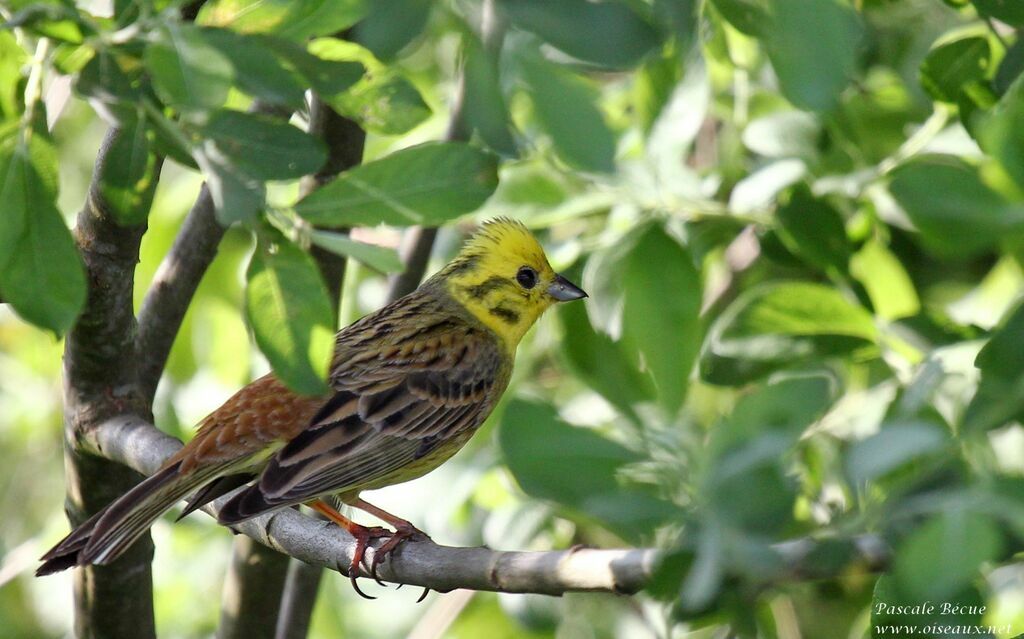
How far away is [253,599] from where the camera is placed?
4.32 m

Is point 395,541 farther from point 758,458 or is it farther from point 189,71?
point 758,458

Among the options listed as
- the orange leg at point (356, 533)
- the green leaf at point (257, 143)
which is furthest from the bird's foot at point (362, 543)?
the green leaf at point (257, 143)

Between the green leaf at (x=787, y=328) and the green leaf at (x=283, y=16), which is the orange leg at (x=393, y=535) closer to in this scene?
A: the green leaf at (x=787, y=328)

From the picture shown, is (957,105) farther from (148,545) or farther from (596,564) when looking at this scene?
(148,545)

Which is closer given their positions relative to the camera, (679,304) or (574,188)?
(679,304)

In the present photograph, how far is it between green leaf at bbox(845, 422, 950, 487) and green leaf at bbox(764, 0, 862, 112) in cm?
52

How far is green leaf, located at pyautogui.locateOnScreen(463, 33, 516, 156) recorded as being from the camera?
1.69 m

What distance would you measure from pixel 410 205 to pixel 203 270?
1878mm

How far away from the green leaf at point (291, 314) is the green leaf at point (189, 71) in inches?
12.9

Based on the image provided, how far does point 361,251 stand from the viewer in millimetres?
2068

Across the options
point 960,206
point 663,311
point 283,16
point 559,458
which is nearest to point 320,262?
point 663,311

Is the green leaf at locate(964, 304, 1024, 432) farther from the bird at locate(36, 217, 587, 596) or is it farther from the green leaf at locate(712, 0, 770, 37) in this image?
the bird at locate(36, 217, 587, 596)

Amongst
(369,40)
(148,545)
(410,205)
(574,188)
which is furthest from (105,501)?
(369,40)

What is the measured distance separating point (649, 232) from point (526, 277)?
126cm
